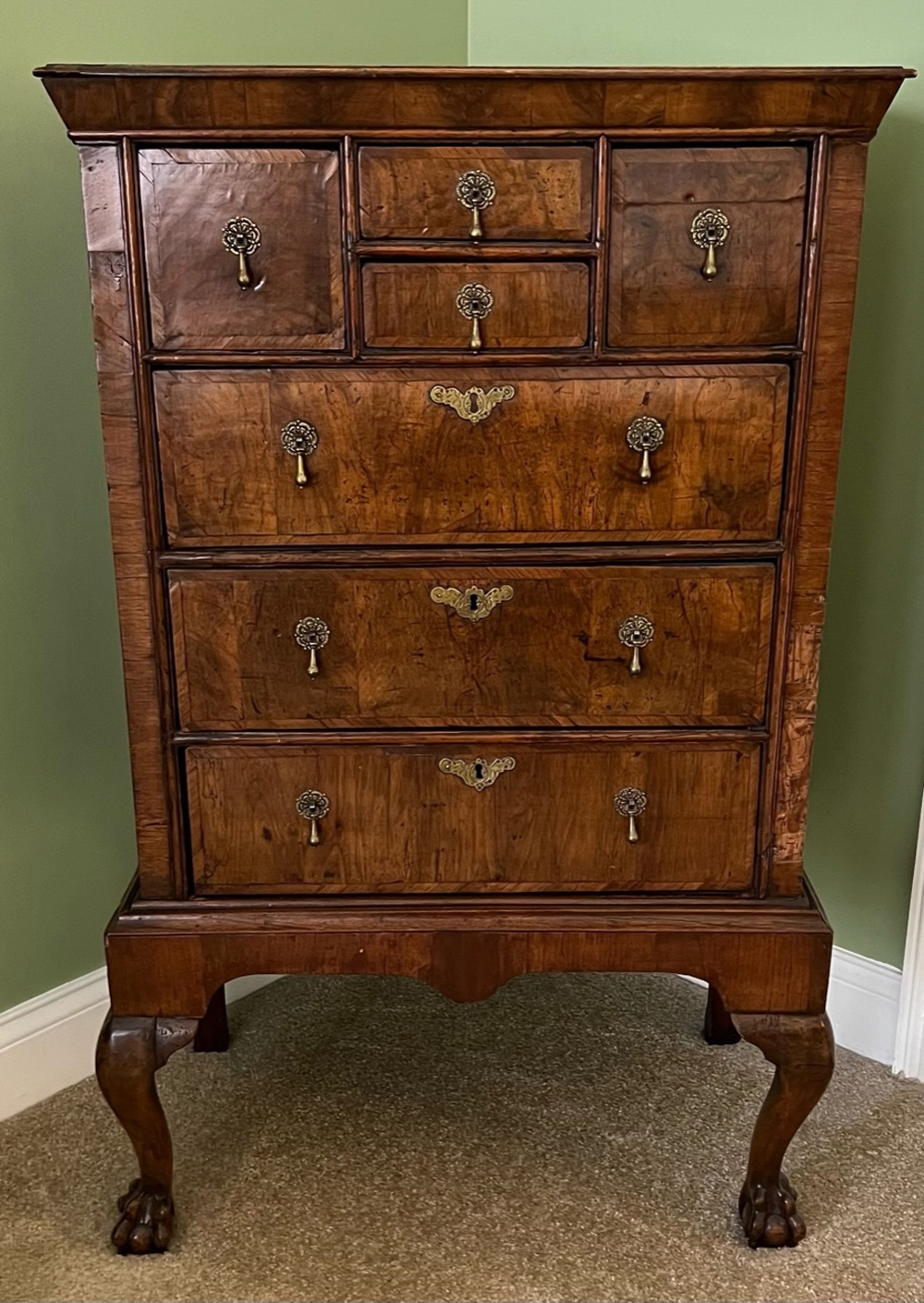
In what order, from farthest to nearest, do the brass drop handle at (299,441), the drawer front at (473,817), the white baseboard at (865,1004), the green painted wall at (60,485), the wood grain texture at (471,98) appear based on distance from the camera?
the white baseboard at (865,1004), the green painted wall at (60,485), the drawer front at (473,817), the brass drop handle at (299,441), the wood grain texture at (471,98)

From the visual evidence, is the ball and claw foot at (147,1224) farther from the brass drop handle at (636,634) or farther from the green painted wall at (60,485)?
the brass drop handle at (636,634)

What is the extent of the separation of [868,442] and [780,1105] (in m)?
0.94

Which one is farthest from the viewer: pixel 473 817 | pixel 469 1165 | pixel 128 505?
pixel 469 1165

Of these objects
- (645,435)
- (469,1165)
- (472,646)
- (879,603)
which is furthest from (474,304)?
(469,1165)

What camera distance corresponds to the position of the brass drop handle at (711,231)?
118 centimetres

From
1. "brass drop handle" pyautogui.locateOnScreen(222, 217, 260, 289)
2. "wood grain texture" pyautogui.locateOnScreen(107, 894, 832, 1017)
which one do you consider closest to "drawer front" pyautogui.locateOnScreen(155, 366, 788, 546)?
"brass drop handle" pyautogui.locateOnScreen(222, 217, 260, 289)

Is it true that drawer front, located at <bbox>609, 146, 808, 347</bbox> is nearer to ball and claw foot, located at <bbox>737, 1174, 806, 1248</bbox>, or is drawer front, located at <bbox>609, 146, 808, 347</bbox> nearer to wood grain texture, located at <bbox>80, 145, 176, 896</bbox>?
wood grain texture, located at <bbox>80, 145, 176, 896</bbox>

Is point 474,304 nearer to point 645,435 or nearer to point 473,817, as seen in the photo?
point 645,435

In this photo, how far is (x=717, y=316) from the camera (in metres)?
1.21

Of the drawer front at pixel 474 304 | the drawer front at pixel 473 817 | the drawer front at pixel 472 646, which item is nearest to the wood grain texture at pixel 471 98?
the drawer front at pixel 474 304

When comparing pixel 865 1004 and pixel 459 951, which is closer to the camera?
pixel 459 951

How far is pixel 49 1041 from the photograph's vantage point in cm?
176

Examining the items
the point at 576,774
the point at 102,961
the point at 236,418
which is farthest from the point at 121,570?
the point at 102,961

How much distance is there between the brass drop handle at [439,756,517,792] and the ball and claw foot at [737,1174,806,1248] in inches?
25.6
